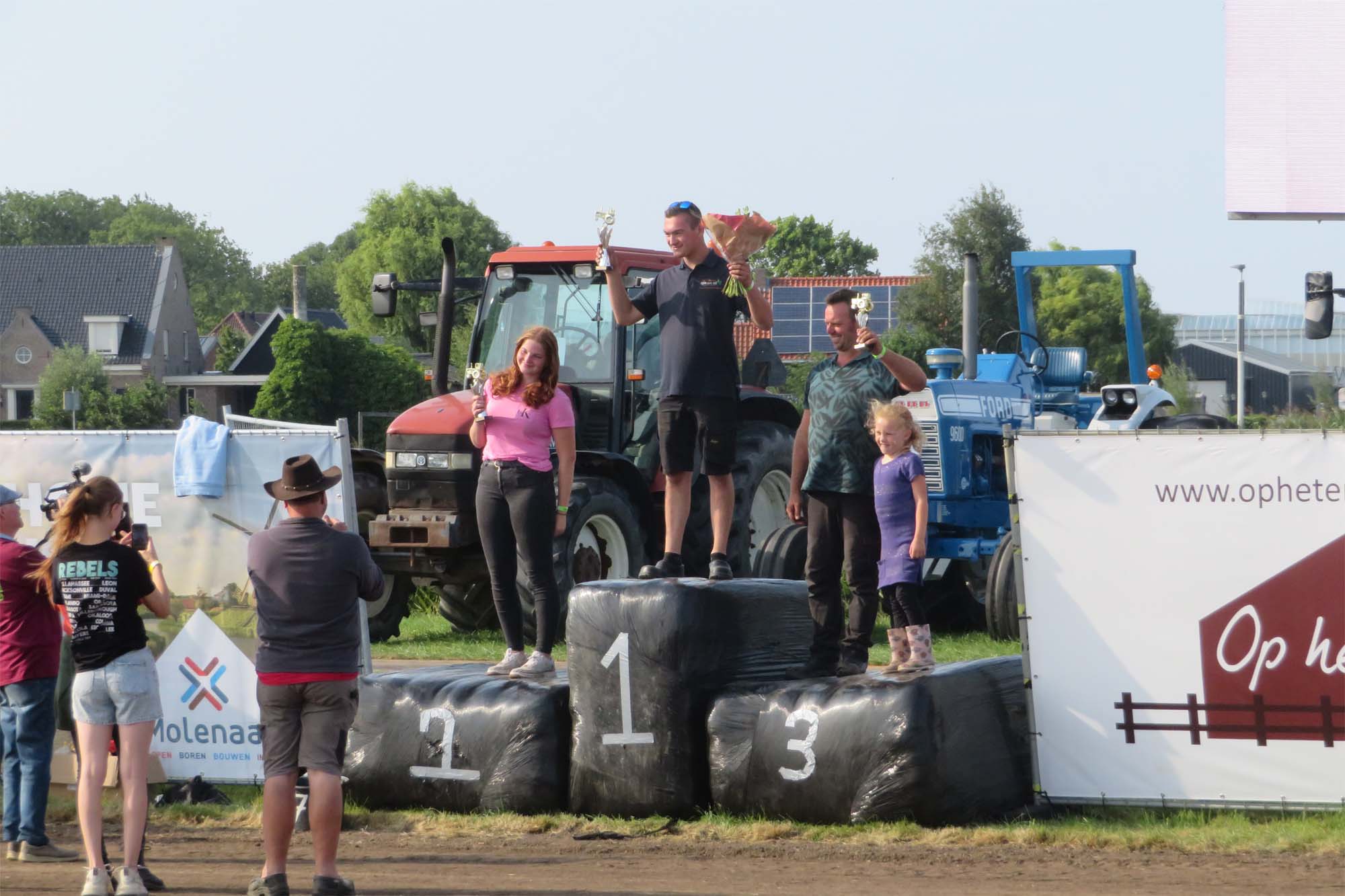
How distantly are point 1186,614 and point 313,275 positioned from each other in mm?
117555

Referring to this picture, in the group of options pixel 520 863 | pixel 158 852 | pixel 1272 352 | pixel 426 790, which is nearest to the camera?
pixel 520 863

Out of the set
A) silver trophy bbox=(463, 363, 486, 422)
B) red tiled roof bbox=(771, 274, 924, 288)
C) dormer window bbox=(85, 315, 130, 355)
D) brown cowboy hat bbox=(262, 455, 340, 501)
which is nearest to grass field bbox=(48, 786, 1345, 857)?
silver trophy bbox=(463, 363, 486, 422)

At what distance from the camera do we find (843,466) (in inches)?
295

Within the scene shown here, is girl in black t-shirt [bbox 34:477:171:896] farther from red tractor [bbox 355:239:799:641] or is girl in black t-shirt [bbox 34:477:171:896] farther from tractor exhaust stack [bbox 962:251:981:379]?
tractor exhaust stack [bbox 962:251:981:379]

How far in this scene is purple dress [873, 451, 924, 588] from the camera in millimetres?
7469

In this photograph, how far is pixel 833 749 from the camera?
23.7ft

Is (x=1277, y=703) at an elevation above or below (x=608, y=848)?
above

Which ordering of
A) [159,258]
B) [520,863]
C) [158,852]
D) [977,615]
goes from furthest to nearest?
[159,258] → [977,615] → [158,852] → [520,863]

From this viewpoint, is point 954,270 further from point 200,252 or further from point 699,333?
point 200,252

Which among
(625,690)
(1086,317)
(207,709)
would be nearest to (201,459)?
(207,709)

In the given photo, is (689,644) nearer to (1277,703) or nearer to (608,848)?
(608,848)

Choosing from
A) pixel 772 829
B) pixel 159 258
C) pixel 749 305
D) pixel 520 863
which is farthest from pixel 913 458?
pixel 159 258

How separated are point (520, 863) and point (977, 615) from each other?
25.4ft

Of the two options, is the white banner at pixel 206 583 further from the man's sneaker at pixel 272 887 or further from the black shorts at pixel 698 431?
the man's sneaker at pixel 272 887
